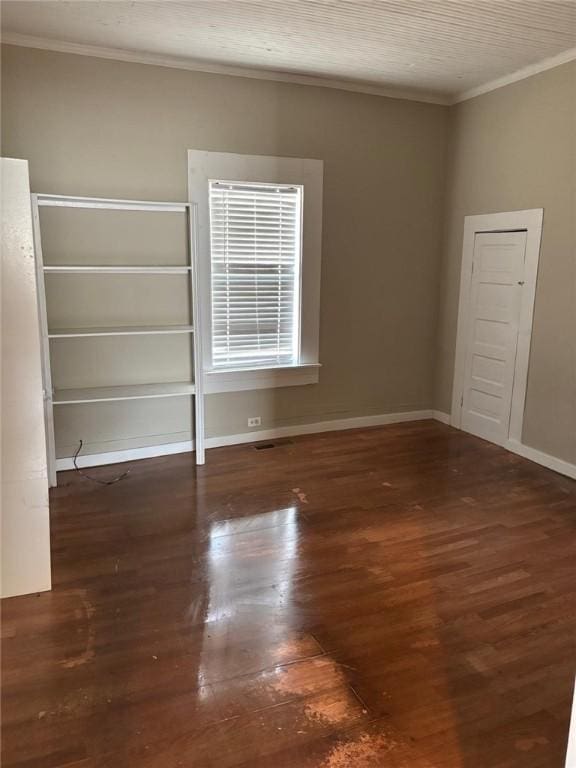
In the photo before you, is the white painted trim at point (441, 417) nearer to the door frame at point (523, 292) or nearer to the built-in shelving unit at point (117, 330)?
the door frame at point (523, 292)

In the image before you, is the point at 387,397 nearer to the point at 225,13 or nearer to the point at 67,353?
the point at 67,353

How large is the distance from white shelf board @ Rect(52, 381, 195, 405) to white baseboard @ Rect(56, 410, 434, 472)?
43 cm

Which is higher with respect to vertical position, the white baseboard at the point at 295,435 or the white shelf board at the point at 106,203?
the white shelf board at the point at 106,203

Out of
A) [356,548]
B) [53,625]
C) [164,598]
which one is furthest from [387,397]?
[53,625]

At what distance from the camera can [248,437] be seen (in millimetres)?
4535

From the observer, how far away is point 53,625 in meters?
2.25

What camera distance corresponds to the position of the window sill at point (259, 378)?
428 cm

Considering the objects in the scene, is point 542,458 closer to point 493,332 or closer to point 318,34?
point 493,332

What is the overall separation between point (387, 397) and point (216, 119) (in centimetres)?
271

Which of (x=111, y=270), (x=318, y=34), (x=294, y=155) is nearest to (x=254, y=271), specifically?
(x=294, y=155)

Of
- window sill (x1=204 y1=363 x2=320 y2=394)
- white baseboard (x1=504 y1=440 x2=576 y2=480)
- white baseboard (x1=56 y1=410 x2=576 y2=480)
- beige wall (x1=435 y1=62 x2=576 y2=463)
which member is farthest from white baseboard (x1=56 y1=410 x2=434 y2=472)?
beige wall (x1=435 y1=62 x2=576 y2=463)

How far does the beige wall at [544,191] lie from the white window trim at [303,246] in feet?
4.45

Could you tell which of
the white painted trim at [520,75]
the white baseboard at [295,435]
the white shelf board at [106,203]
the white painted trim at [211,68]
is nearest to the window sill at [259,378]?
the white baseboard at [295,435]

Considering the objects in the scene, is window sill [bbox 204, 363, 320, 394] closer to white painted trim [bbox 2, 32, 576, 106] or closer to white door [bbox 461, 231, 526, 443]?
white door [bbox 461, 231, 526, 443]
